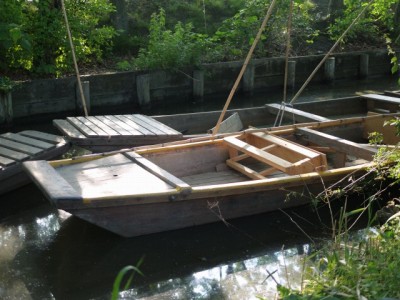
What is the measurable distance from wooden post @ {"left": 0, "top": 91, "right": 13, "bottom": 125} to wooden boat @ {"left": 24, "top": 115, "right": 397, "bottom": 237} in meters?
3.96

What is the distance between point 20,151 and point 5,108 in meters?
2.87

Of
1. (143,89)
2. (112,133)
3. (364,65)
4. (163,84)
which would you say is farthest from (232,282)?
(364,65)

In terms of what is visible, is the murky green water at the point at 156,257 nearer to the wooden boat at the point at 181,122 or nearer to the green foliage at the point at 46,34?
the wooden boat at the point at 181,122

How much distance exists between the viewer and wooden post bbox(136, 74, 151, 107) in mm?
11203

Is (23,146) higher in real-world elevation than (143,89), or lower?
lower

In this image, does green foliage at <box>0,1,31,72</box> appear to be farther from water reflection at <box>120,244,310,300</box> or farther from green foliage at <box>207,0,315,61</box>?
water reflection at <box>120,244,310,300</box>

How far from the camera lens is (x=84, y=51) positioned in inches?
431

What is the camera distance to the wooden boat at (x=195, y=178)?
17.5 feet

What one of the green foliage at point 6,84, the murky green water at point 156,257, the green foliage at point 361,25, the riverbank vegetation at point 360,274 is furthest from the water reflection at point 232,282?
the green foliage at point 361,25

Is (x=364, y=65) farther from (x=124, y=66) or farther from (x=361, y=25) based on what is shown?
(x=124, y=66)

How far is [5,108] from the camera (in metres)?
9.66

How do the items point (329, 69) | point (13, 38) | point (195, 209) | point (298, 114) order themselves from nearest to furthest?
1. point (195, 209)
2. point (298, 114)
3. point (13, 38)
4. point (329, 69)

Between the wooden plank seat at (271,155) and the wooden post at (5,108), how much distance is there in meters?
4.43

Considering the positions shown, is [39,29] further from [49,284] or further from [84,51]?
[49,284]
